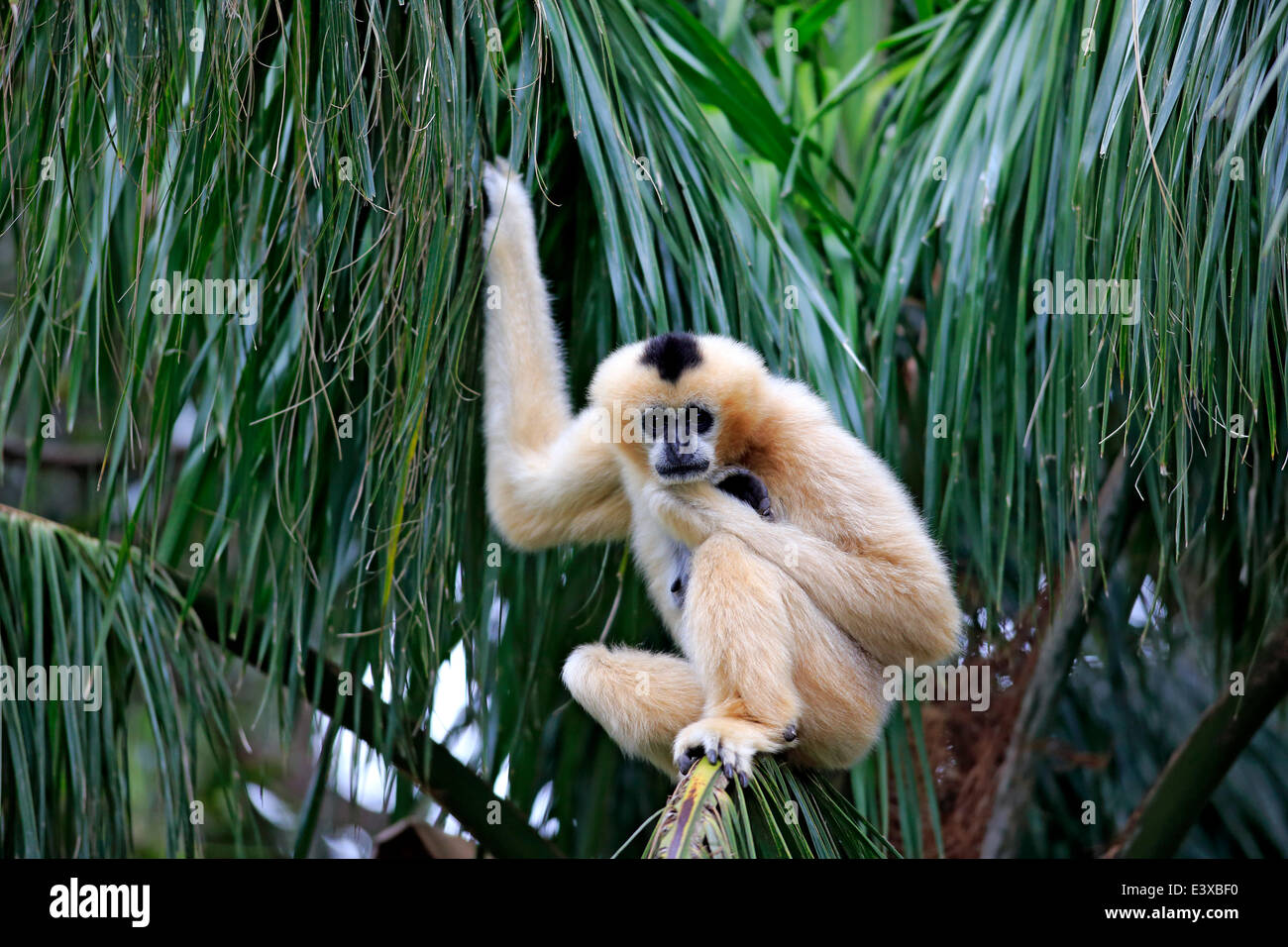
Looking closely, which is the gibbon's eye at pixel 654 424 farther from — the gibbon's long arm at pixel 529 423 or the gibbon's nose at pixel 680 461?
the gibbon's long arm at pixel 529 423

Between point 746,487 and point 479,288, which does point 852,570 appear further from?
point 479,288

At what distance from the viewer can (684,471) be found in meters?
3.37

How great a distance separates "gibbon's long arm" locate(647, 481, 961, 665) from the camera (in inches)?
128

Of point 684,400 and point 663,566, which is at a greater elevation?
point 684,400

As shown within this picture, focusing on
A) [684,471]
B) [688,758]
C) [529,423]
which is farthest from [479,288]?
[688,758]

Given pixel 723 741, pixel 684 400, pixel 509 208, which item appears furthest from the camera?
pixel 509 208

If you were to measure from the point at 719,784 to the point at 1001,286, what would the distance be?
5.68ft

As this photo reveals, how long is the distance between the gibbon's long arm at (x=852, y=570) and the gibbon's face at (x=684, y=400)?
100mm

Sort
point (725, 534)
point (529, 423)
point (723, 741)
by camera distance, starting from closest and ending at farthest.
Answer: point (723, 741)
point (725, 534)
point (529, 423)

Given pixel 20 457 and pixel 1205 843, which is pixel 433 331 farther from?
pixel 20 457

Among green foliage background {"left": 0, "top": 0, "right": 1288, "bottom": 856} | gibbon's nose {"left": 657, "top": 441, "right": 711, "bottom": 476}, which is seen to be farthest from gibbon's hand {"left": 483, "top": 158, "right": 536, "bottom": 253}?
gibbon's nose {"left": 657, "top": 441, "right": 711, "bottom": 476}

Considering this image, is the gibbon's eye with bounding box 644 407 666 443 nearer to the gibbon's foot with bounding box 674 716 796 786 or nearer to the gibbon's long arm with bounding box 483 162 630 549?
the gibbon's long arm with bounding box 483 162 630 549

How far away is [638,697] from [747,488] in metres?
0.66
